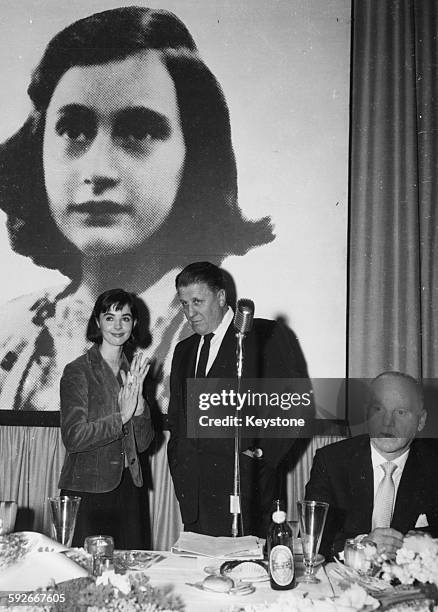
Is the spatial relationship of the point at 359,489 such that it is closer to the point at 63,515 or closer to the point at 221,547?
the point at 221,547

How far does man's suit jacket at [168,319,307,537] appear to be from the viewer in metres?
3.17

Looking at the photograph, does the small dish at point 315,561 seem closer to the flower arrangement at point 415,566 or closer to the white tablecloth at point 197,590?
the white tablecloth at point 197,590

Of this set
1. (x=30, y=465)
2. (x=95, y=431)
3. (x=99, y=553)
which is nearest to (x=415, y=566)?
(x=99, y=553)

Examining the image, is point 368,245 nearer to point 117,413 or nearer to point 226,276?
point 226,276

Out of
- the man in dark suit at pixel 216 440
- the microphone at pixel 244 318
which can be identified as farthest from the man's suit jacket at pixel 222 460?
the microphone at pixel 244 318

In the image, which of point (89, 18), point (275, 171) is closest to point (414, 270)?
point (275, 171)

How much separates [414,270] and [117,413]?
5.85 feet

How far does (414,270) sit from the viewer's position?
386 cm

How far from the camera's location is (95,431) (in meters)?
2.97

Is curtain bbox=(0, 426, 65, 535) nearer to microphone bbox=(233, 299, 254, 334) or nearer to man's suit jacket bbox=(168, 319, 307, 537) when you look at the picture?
man's suit jacket bbox=(168, 319, 307, 537)

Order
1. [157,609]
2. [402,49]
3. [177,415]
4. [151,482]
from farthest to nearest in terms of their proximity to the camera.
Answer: [402,49], [151,482], [177,415], [157,609]

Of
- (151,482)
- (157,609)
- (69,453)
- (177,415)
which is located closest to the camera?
(157,609)

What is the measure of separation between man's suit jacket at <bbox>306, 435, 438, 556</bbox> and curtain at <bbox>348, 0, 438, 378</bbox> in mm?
1440

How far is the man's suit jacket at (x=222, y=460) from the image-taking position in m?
3.17
